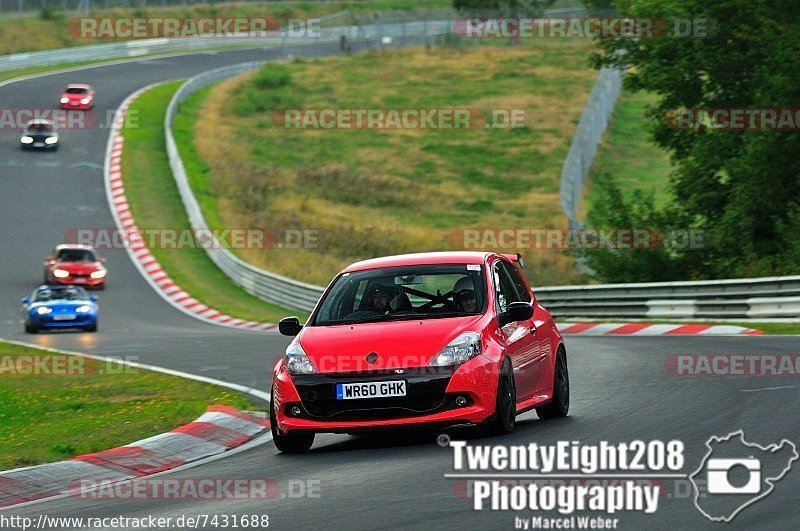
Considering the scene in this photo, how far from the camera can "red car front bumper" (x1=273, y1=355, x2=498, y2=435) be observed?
11.0 metres

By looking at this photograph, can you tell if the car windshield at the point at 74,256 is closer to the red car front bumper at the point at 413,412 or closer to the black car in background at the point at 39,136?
the black car in background at the point at 39,136

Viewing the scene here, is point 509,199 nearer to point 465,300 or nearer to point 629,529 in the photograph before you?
point 465,300

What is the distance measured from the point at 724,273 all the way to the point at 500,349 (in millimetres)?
19163

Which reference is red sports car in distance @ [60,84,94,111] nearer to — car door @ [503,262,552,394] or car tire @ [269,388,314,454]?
car door @ [503,262,552,394]

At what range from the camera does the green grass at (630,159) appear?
165 feet

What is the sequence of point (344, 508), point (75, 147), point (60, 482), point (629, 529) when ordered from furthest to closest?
point (75, 147) < point (60, 482) < point (344, 508) < point (629, 529)

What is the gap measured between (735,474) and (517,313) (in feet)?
10.7

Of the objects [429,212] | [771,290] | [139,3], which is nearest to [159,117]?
[429,212]

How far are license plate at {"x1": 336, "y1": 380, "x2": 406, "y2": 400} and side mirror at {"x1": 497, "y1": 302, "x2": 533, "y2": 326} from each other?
4.11 feet

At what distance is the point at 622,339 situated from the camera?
22719 mm

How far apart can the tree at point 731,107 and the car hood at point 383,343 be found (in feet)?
55.3

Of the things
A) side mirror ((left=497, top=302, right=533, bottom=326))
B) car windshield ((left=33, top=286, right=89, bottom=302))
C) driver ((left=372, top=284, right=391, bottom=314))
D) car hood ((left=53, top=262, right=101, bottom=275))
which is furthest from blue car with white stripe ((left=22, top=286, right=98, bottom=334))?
side mirror ((left=497, top=302, right=533, bottom=326))

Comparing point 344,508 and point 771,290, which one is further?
point 771,290

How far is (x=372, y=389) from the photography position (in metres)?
11.1
